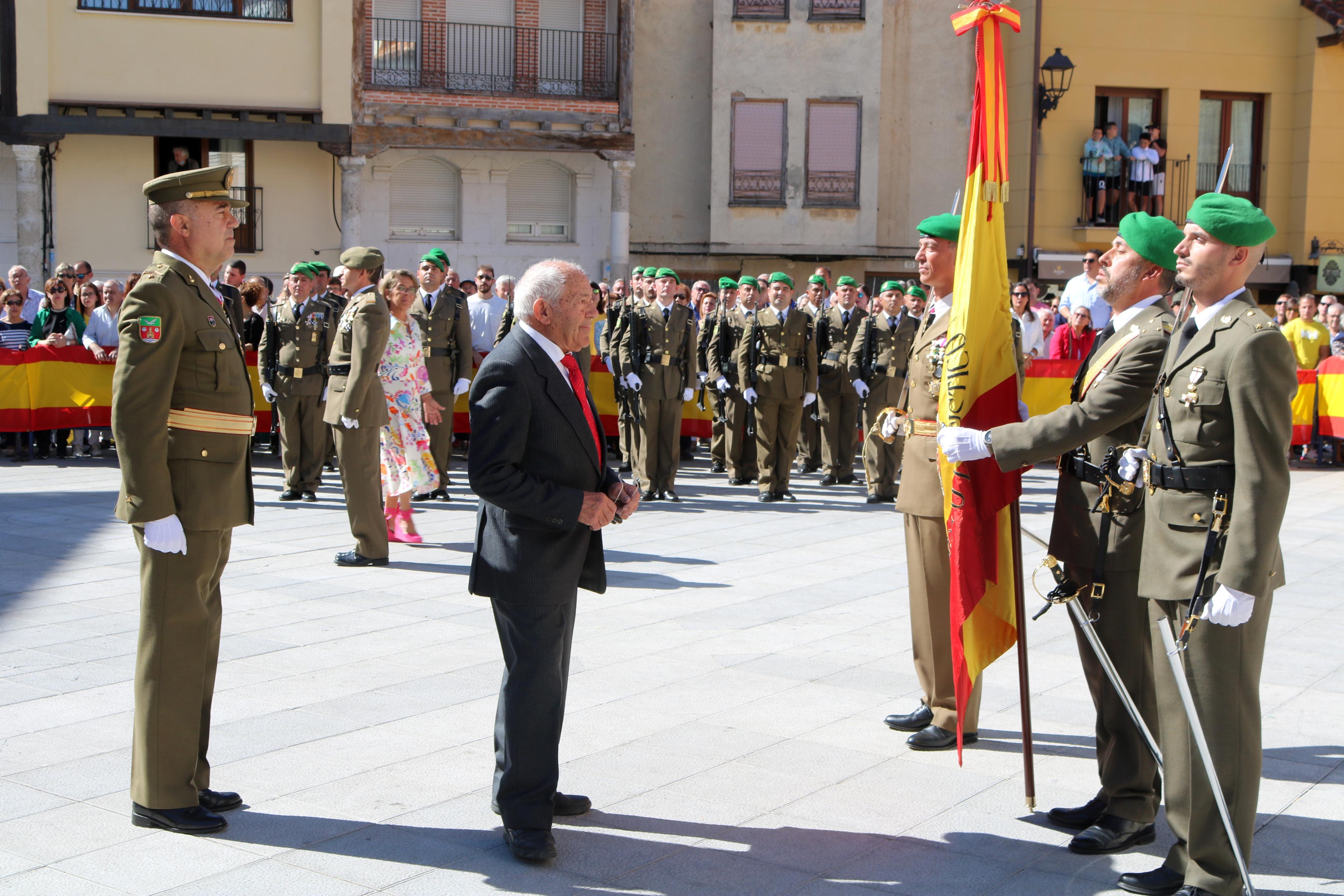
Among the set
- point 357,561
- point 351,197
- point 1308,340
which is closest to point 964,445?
point 357,561

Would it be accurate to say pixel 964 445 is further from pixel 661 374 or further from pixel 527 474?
pixel 661 374

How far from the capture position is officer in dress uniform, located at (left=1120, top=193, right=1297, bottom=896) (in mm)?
3717

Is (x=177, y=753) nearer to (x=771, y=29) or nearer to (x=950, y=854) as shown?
(x=950, y=854)

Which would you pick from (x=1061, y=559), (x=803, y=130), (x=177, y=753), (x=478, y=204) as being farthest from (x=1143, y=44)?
(x=177, y=753)

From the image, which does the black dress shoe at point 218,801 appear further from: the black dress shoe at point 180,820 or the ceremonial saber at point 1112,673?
the ceremonial saber at point 1112,673

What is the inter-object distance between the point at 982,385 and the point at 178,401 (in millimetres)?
2821

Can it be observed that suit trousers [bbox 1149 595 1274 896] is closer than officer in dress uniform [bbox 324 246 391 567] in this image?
Yes

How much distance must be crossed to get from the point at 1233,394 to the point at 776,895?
6.36ft

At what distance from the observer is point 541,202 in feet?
85.6

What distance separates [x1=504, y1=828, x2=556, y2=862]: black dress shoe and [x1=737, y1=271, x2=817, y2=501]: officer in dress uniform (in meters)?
8.47

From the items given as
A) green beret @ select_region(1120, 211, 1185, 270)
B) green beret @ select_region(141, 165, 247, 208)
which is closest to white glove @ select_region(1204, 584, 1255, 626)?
green beret @ select_region(1120, 211, 1185, 270)

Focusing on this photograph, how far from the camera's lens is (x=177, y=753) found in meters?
4.37

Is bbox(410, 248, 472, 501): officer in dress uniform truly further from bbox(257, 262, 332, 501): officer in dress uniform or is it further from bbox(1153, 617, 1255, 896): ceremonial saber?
bbox(1153, 617, 1255, 896): ceremonial saber

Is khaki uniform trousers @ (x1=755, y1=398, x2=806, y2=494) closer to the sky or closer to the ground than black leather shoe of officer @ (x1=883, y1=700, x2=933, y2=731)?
closer to the sky
